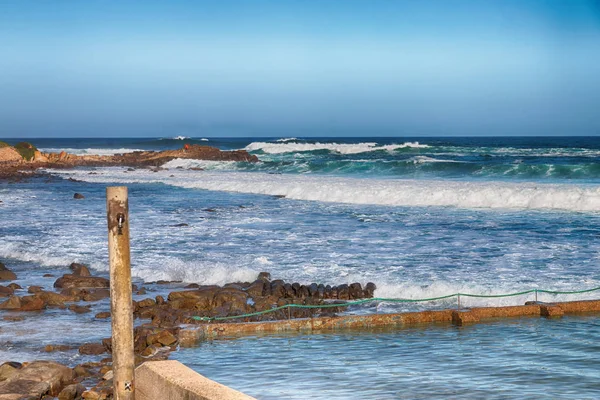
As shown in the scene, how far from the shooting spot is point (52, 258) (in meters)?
16.2

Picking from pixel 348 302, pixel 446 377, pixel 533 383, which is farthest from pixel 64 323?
pixel 533 383

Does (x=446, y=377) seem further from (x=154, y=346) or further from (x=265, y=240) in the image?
(x=265, y=240)

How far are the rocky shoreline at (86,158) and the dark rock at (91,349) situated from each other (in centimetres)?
4358

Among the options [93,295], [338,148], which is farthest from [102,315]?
[338,148]

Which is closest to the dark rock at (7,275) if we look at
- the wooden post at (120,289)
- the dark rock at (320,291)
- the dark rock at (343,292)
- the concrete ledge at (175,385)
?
the dark rock at (320,291)

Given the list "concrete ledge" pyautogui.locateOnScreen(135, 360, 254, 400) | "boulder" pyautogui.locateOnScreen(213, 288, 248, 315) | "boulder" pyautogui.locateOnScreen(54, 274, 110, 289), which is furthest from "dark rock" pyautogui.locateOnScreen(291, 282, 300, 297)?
"concrete ledge" pyautogui.locateOnScreen(135, 360, 254, 400)

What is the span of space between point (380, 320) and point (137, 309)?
3605 millimetres

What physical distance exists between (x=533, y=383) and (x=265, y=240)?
1118cm

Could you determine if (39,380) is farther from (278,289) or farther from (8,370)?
(278,289)

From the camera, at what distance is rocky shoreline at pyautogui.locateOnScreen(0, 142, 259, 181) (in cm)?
5628

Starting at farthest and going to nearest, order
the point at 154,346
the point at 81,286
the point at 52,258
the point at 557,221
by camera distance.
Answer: the point at 557,221
the point at 52,258
the point at 81,286
the point at 154,346

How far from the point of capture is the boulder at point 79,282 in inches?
520

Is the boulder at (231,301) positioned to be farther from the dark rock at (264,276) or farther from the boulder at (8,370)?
the boulder at (8,370)

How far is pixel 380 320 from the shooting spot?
10.3m
